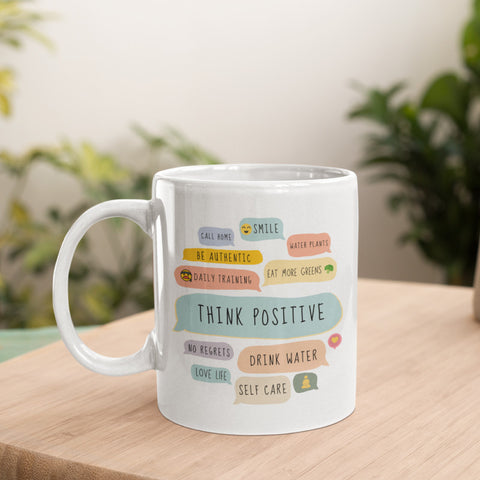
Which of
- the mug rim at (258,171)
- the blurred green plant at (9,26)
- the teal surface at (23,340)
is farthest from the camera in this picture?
the blurred green plant at (9,26)

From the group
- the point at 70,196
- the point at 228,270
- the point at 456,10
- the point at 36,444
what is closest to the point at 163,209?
the point at 228,270

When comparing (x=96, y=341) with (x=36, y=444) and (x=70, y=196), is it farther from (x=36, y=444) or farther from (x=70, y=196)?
(x=70, y=196)

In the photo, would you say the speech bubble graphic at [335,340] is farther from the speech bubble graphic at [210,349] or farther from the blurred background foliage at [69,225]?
the blurred background foliage at [69,225]

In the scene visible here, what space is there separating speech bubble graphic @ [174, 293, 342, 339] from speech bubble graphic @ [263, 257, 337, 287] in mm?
12

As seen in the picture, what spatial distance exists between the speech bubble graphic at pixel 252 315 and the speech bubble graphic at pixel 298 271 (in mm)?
12

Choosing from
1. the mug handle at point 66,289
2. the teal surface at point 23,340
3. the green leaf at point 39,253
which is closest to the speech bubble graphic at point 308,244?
the mug handle at point 66,289

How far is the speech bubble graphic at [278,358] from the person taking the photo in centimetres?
42

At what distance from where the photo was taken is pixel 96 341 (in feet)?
2.12

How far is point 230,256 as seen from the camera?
0.42m

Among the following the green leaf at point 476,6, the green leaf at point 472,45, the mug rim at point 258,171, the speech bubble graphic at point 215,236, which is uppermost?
the green leaf at point 476,6

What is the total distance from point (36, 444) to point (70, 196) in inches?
99.9

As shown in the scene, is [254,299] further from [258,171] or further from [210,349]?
[258,171]

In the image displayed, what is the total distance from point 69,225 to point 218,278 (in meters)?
2.23

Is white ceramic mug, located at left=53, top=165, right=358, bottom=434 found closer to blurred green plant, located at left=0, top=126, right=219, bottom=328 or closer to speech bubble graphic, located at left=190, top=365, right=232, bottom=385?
speech bubble graphic, located at left=190, top=365, right=232, bottom=385
